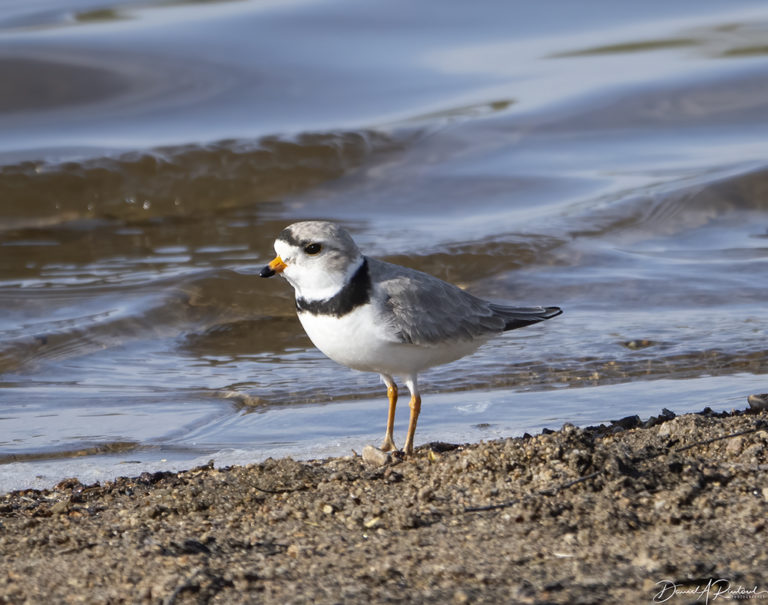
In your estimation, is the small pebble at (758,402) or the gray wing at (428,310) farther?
the small pebble at (758,402)

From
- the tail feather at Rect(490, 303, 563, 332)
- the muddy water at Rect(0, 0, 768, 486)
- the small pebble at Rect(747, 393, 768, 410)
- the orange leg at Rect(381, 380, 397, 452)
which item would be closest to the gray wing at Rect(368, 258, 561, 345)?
the tail feather at Rect(490, 303, 563, 332)

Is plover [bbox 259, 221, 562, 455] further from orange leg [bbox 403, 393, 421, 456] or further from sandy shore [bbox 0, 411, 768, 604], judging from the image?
sandy shore [bbox 0, 411, 768, 604]

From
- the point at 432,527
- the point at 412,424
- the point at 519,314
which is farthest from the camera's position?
the point at 519,314

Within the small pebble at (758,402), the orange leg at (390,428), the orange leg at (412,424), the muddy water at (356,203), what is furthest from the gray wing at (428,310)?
the small pebble at (758,402)

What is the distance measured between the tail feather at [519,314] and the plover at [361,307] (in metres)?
0.44

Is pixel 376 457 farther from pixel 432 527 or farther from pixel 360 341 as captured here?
pixel 432 527

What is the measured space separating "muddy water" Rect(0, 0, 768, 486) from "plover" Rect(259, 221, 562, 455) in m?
0.75

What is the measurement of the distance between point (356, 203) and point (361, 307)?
727 centimetres

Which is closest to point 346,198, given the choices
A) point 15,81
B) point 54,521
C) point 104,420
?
point 15,81

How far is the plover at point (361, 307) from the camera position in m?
4.50

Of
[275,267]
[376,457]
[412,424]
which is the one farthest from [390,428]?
[275,267]

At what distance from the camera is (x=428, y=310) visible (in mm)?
4695

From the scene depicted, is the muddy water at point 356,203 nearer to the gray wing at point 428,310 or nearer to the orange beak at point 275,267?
the gray wing at point 428,310

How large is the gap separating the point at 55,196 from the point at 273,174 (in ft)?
8.25
